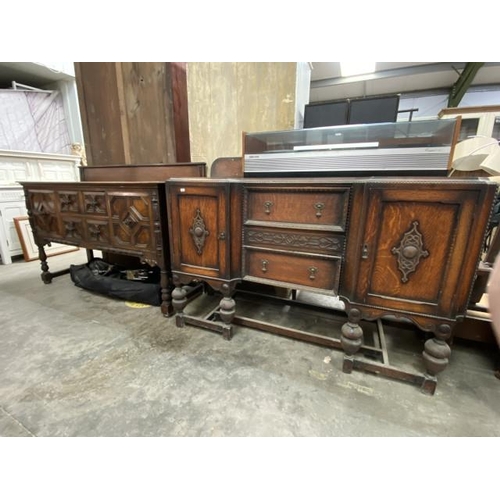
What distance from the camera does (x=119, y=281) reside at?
6.49ft

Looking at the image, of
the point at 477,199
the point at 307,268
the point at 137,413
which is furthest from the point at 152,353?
the point at 477,199

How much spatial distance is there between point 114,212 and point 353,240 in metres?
1.58

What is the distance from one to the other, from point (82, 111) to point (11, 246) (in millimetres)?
1971

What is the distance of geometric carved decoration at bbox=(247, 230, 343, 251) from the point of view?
45.4 inches

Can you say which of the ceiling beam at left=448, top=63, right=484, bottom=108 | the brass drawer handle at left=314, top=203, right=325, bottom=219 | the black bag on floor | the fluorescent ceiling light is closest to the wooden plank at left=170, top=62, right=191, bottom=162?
the black bag on floor

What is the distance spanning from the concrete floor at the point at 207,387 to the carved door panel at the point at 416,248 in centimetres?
43

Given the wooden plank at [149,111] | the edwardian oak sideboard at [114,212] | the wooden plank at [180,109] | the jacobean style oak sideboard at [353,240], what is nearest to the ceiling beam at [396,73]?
the wooden plank at [180,109]

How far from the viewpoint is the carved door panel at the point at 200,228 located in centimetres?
132

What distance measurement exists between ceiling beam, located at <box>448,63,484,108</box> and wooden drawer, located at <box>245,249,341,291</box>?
5.31 meters

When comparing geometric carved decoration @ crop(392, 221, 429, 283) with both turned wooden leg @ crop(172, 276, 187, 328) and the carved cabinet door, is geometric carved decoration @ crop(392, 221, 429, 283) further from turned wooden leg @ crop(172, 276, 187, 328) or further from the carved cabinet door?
turned wooden leg @ crop(172, 276, 187, 328)

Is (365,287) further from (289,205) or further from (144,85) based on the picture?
(144,85)

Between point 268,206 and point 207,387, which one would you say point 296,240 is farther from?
point 207,387

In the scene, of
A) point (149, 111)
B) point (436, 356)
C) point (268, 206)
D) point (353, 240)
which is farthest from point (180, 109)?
point (436, 356)

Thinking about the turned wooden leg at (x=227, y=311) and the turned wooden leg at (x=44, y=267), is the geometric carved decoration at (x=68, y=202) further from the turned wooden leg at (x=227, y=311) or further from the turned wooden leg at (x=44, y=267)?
the turned wooden leg at (x=227, y=311)
